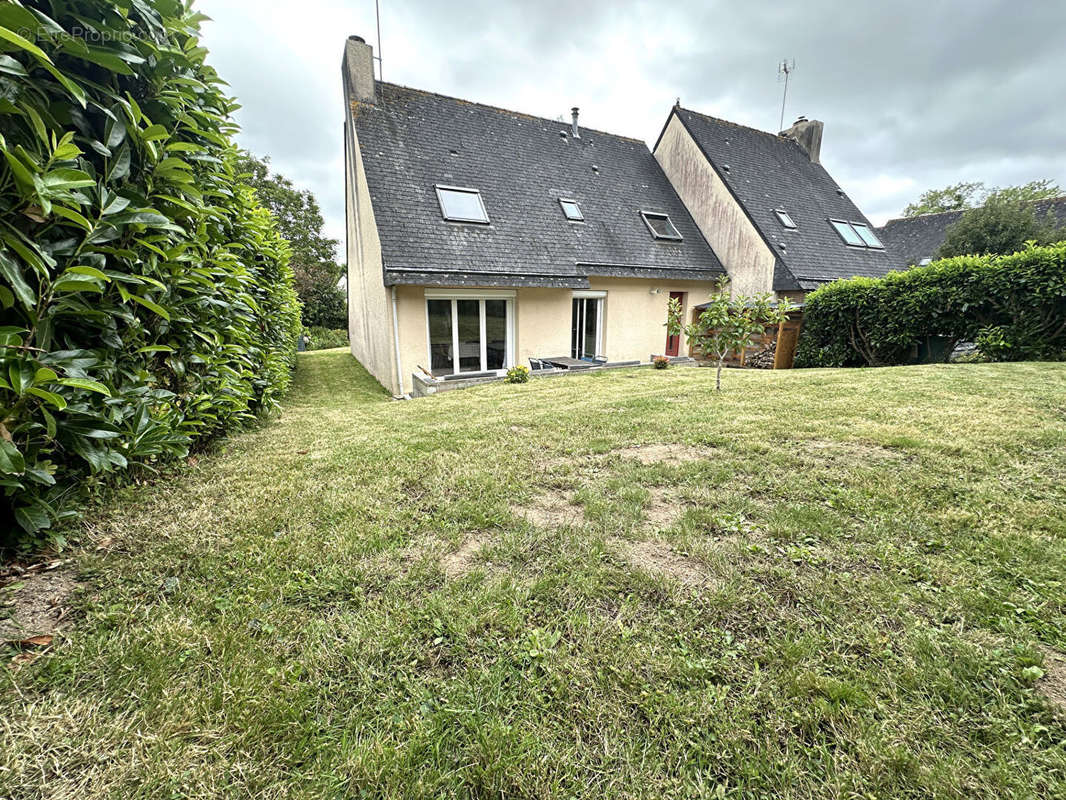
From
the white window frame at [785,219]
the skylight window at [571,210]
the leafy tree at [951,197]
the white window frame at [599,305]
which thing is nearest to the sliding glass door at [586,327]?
the white window frame at [599,305]

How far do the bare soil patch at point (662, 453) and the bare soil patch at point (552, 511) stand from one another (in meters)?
0.95

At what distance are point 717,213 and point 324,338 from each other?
773 inches

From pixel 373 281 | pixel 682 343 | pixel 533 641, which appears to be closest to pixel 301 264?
pixel 373 281

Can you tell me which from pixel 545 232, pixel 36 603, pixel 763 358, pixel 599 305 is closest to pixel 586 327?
pixel 599 305

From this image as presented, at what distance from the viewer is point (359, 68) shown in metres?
10.2

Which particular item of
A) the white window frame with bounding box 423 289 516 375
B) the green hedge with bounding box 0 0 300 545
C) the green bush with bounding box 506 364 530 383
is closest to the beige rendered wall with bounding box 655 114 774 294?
the white window frame with bounding box 423 289 516 375

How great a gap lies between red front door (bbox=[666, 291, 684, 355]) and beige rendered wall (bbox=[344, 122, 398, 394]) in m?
7.88

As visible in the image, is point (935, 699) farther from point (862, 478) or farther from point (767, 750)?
point (862, 478)

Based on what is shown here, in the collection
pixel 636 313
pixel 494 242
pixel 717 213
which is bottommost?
pixel 636 313

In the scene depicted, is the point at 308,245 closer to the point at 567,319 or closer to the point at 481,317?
the point at 481,317

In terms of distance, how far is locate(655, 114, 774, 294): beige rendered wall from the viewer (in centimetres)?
1152

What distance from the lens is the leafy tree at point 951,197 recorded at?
2934 centimetres

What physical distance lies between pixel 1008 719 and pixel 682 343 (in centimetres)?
1211

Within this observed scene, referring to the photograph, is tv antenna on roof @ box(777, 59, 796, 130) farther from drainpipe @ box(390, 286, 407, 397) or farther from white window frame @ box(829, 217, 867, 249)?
drainpipe @ box(390, 286, 407, 397)
